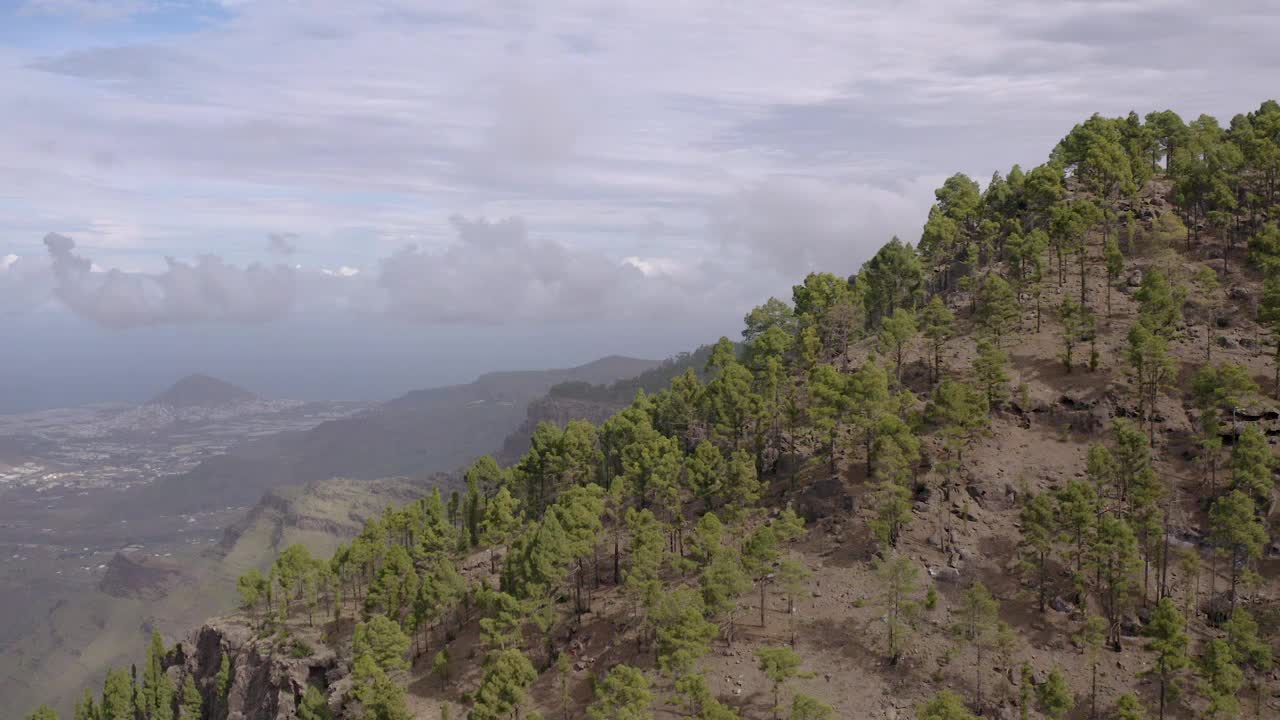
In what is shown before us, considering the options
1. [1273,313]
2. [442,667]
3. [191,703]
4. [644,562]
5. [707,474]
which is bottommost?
[191,703]

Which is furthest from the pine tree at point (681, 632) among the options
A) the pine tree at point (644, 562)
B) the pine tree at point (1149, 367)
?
the pine tree at point (1149, 367)

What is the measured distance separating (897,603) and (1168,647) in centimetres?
2149

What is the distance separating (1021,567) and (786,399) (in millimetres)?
34771

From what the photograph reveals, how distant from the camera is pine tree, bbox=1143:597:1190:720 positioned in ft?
211

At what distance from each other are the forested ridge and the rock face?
160 centimetres

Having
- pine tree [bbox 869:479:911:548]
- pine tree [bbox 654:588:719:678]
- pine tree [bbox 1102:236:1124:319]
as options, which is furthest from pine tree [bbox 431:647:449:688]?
pine tree [bbox 1102:236:1124:319]

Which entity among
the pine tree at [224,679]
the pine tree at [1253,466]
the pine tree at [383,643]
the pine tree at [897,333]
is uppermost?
the pine tree at [897,333]

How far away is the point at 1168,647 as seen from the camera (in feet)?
211

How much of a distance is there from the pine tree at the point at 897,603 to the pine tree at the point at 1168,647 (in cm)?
1931

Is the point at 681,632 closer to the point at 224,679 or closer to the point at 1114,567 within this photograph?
the point at 1114,567

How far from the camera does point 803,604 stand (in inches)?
3287

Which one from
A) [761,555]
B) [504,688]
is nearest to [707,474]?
[761,555]

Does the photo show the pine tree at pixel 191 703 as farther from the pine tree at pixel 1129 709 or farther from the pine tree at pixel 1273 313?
the pine tree at pixel 1273 313

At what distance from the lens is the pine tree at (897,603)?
245 feet
